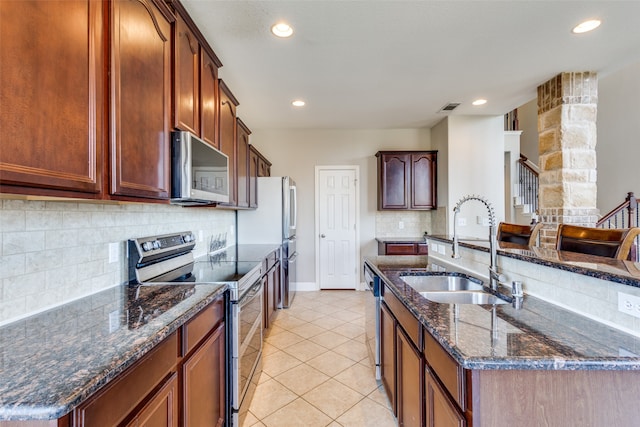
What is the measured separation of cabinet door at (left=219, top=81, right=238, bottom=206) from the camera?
2.44 metres

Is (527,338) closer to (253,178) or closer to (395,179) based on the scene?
(253,178)

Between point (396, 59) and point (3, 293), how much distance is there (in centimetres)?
291

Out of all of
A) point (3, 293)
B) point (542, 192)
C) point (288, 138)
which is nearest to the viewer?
point (3, 293)

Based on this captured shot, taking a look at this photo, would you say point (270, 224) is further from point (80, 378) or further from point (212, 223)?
point (80, 378)

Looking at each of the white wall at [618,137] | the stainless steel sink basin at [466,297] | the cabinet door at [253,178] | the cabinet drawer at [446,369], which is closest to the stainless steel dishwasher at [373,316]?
the stainless steel sink basin at [466,297]

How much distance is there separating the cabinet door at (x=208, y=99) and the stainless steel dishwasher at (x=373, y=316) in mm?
1546

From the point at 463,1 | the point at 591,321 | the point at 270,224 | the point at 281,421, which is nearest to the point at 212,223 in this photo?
the point at 270,224

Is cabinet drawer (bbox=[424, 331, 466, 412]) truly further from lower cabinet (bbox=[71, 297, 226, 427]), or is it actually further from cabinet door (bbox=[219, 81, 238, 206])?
cabinet door (bbox=[219, 81, 238, 206])

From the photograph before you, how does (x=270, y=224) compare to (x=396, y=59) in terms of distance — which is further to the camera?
(x=270, y=224)

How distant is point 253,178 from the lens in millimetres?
3623

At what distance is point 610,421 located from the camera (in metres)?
0.88

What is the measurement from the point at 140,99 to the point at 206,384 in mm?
1389

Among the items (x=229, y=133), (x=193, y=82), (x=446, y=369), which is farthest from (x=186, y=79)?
(x=446, y=369)

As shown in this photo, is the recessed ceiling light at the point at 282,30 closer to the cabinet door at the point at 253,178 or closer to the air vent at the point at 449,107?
the cabinet door at the point at 253,178
